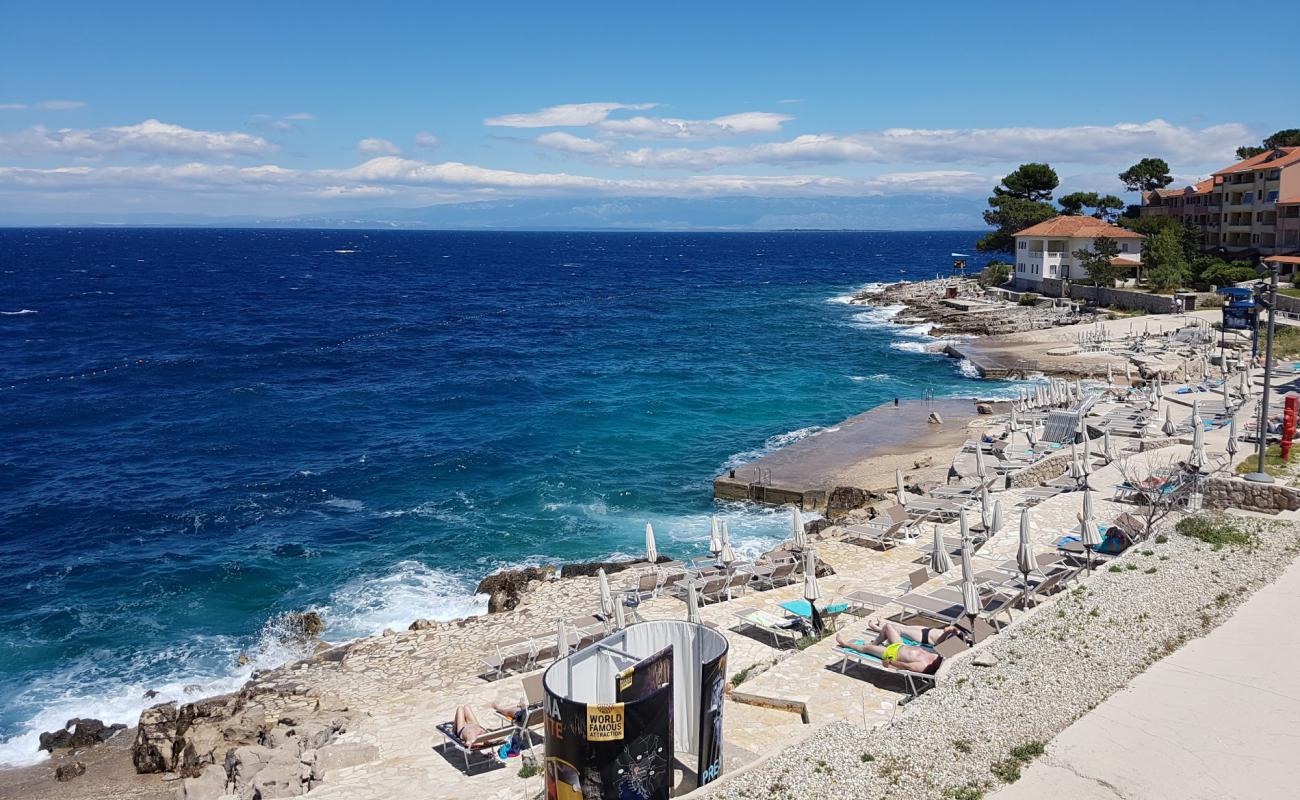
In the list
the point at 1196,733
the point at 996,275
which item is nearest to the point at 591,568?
the point at 1196,733

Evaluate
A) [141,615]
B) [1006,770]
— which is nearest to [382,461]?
[141,615]

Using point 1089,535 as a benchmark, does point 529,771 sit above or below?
below

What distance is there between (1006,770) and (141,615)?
2055 centimetres

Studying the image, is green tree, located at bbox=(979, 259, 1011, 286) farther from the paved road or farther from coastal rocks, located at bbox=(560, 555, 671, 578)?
the paved road

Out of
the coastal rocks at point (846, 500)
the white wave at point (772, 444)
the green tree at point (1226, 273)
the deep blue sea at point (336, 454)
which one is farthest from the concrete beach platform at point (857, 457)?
the green tree at point (1226, 273)

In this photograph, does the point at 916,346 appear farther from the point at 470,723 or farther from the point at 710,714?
the point at 710,714

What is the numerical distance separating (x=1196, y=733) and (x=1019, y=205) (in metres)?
90.4

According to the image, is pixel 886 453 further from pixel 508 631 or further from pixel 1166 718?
pixel 1166 718

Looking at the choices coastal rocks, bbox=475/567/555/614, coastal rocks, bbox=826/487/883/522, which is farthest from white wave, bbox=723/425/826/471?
coastal rocks, bbox=475/567/555/614

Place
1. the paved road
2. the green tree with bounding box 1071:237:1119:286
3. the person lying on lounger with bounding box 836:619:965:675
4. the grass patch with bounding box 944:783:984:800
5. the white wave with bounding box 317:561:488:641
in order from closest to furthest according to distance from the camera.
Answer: the grass patch with bounding box 944:783:984:800 < the paved road < the person lying on lounger with bounding box 836:619:965:675 < the white wave with bounding box 317:561:488:641 < the green tree with bounding box 1071:237:1119:286

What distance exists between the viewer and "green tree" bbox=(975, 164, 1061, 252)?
90.4 meters

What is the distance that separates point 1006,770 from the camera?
392 inches

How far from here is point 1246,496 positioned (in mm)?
18109

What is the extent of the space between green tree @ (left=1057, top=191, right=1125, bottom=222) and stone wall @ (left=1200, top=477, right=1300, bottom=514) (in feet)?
273
